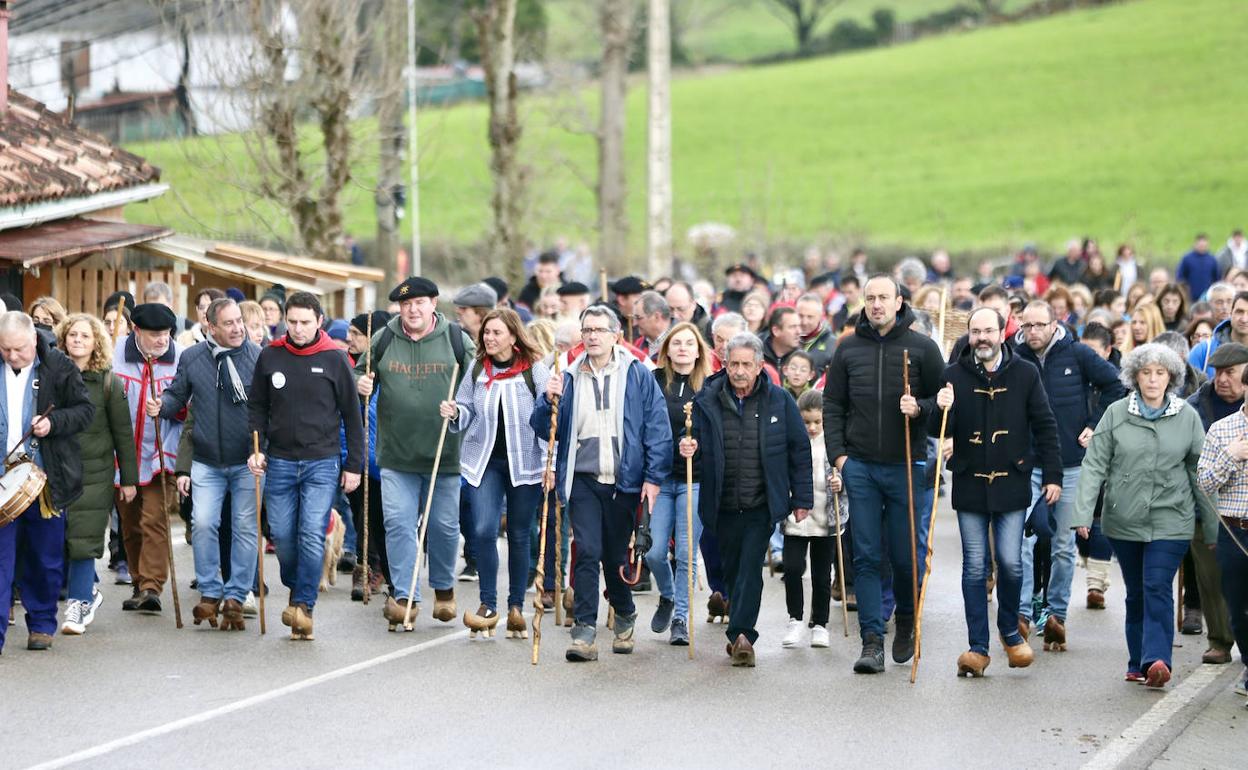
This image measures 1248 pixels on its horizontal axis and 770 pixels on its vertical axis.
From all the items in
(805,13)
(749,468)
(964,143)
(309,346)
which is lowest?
(749,468)

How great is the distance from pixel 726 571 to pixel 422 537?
217 centimetres

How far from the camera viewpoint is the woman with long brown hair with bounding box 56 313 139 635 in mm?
11812

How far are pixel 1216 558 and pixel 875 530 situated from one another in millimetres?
2127

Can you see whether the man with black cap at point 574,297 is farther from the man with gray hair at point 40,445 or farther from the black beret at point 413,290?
the man with gray hair at point 40,445

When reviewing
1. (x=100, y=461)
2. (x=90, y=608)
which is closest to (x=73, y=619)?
(x=90, y=608)

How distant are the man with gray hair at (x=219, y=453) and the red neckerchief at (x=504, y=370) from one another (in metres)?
1.54

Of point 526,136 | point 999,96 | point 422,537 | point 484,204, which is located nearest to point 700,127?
point 999,96

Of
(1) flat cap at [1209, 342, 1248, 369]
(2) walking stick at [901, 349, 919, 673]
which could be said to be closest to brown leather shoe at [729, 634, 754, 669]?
(2) walking stick at [901, 349, 919, 673]

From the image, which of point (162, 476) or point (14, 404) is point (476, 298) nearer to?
point (162, 476)

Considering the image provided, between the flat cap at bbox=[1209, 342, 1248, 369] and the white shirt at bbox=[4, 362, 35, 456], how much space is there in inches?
283

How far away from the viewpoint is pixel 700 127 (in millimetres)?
73750

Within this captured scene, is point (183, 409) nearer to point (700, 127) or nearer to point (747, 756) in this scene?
point (747, 756)

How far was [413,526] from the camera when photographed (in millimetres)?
12148

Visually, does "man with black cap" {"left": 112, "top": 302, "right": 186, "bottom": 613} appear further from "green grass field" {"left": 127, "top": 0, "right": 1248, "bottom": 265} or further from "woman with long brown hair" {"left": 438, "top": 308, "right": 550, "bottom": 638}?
"green grass field" {"left": 127, "top": 0, "right": 1248, "bottom": 265}
